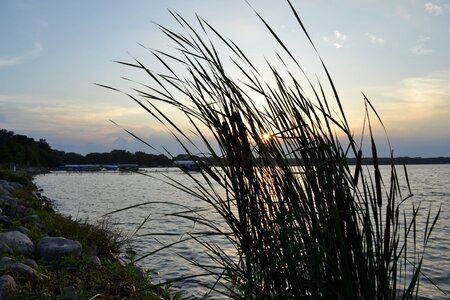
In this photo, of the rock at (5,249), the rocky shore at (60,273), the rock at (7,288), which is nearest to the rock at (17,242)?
the rocky shore at (60,273)

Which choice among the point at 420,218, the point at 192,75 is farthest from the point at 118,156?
the point at 192,75

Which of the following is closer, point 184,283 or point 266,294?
point 266,294

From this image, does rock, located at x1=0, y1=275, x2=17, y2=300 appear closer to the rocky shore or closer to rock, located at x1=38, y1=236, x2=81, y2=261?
the rocky shore

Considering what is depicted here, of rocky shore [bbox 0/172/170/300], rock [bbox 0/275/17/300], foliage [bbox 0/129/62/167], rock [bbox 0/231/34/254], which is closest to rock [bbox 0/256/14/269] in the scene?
rocky shore [bbox 0/172/170/300]

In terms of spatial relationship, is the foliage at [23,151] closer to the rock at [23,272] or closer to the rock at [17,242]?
the rock at [17,242]

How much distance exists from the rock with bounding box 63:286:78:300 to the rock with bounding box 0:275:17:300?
57 centimetres

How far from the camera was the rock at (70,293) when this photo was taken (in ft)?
17.2

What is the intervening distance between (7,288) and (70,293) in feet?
2.36

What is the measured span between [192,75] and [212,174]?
1.99 ft

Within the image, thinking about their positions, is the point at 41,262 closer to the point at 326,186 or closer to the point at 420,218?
the point at 326,186

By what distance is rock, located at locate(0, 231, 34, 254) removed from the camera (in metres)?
7.48

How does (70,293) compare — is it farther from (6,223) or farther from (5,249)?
(6,223)

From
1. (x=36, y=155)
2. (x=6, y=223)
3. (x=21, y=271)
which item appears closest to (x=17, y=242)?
(x=21, y=271)

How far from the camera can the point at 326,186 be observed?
2332 mm
